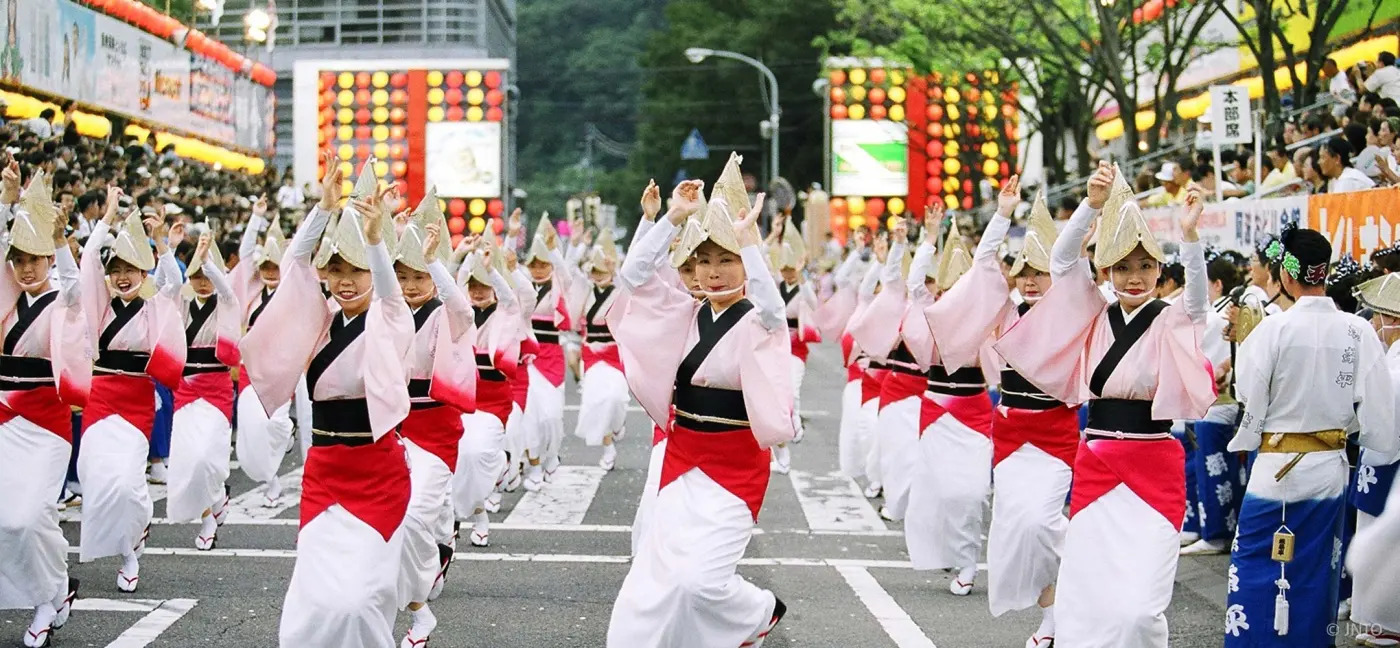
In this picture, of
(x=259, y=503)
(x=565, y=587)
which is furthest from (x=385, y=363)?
(x=259, y=503)

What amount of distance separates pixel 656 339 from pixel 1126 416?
6.60 feet

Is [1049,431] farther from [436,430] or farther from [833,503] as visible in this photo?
[833,503]

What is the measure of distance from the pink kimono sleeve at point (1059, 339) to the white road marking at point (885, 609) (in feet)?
5.23

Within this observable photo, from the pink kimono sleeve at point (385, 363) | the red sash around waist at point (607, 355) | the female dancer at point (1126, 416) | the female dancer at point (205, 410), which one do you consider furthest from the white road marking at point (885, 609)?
the red sash around waist at point (607, 355)

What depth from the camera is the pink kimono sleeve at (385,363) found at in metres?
6.80

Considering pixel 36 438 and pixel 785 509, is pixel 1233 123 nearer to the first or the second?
pixel 785 509

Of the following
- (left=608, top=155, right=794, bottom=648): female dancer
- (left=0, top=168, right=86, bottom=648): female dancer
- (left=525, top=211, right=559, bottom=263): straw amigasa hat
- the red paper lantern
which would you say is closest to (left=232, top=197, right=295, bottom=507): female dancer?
(left=525, top=211, right=559, bottom=263): straw amigasa hat

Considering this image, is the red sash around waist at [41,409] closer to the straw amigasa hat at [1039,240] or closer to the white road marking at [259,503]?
the white road marking at [259,503]

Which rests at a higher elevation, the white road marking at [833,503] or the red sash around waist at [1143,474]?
the red sash around waist at [1143,474]

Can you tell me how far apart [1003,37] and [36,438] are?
864 inches

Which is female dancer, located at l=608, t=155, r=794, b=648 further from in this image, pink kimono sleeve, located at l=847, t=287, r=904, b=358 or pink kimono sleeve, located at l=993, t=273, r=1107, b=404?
pink kimono sleeve, located at l=847, t=287, r=904, b=358

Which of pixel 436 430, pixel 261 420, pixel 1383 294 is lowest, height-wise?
pixel 261 420

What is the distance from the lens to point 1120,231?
7.14 m

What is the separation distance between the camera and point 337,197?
700 cm
